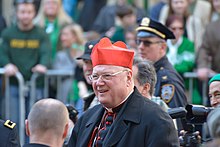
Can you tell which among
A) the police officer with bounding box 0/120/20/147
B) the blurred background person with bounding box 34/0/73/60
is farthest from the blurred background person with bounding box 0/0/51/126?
the police officer with bounding box 0/120/20/147

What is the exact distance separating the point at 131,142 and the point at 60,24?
6.89 metres

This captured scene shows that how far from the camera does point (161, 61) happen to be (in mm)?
8547

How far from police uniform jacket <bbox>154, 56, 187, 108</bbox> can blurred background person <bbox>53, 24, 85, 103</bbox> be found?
3452mm

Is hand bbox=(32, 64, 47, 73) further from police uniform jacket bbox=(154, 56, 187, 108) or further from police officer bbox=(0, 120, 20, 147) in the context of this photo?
police officer bbox=(0, 120, 20, 147)

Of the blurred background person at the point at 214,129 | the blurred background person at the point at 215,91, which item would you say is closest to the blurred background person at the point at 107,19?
the blurred background person at the point at 215,91

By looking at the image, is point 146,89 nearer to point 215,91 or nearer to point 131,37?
point 215,91

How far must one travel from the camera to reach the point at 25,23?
11961mm

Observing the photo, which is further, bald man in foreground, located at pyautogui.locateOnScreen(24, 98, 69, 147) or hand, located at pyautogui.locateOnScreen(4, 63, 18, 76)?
hand, located at pyautogui.locateOnScreen(4, 63, 18, 76)

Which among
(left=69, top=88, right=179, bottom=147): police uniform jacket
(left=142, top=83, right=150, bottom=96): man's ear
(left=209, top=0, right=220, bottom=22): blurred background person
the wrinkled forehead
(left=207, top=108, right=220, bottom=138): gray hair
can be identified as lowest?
(left=69, top=88, right=179, bottom=147): police uniform jacket

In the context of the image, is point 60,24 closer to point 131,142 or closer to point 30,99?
point 30,99

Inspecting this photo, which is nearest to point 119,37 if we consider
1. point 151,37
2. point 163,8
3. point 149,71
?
point 163,8

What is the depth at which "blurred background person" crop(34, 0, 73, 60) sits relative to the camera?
12.7m

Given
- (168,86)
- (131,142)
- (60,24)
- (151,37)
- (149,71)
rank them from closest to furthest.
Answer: (131,142) < (149,71) < (168,86) < (151,37) < (60,24)

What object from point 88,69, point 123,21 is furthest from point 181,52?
point 88,69
